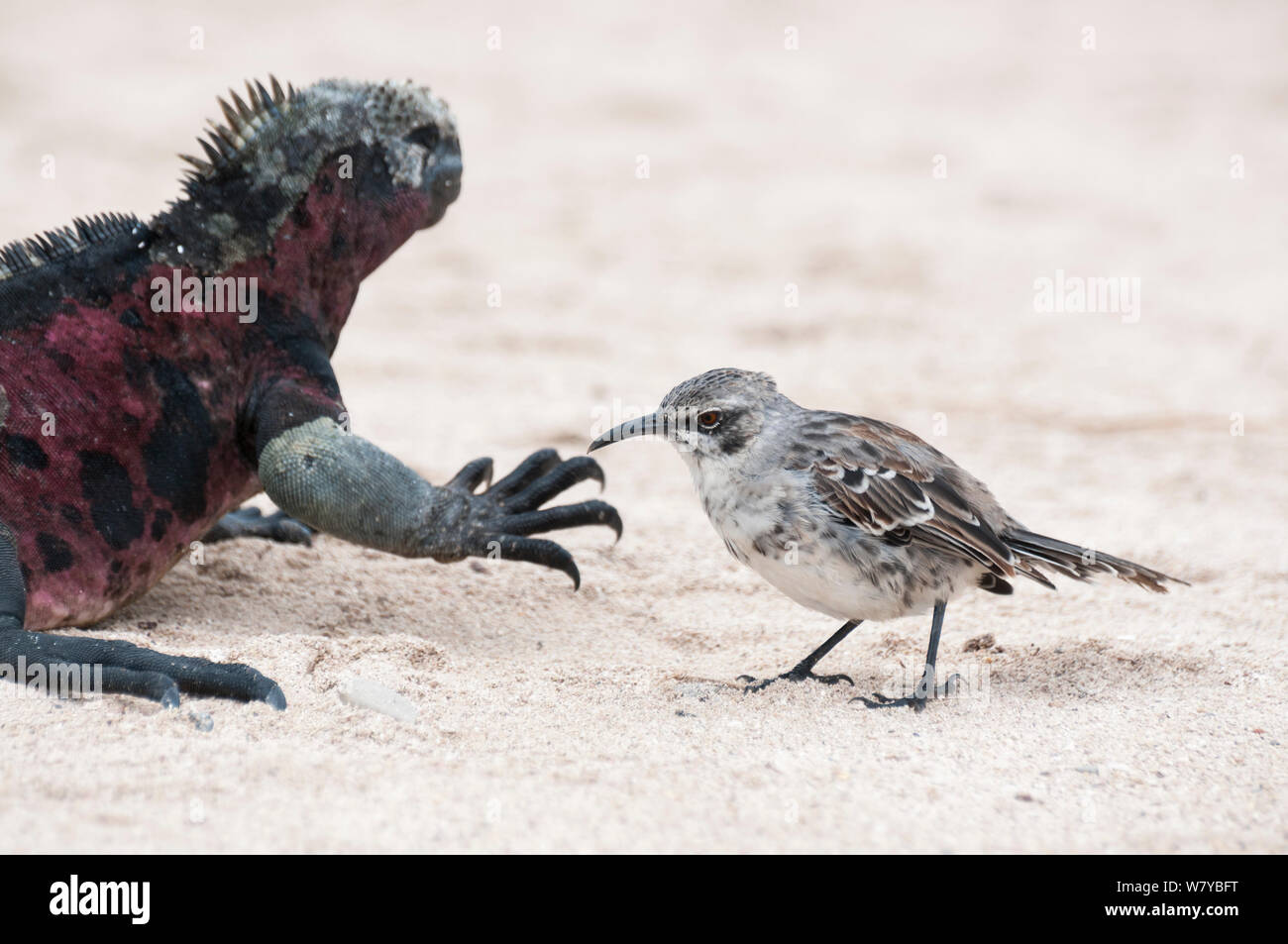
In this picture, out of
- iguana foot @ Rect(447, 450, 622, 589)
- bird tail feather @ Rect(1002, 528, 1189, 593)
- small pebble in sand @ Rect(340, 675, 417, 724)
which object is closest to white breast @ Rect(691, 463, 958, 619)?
bird tail feather @ Rect(1002, 528, 1189, 593)

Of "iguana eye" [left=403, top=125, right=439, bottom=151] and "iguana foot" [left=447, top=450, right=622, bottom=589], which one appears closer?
"iguana foot" [left=447, top=450, right=622, bottom=589]

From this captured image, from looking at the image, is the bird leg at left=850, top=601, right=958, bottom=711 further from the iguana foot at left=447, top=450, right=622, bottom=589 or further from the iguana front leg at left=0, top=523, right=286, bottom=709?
the iguana front leg at left=0, top=523, right=286, bottom=709

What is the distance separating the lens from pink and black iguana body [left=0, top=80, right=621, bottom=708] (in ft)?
13.3

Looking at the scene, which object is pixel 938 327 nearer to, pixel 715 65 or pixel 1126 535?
pixel 1126 535

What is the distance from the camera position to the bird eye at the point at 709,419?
3584 mm

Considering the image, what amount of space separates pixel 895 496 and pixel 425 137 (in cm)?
230

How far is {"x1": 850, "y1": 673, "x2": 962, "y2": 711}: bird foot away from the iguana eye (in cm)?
253

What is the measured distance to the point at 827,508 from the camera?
11.6 ft

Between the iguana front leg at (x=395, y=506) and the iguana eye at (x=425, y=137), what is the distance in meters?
1.11

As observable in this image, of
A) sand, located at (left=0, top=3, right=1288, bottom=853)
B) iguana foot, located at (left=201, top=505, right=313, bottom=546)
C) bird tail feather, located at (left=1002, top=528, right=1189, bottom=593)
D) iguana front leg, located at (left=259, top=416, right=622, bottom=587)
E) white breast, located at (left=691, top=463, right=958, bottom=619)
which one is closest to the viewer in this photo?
sand, located at (left=0, top=3, right=1288, bottom=853)

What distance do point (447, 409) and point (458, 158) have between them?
101 inches

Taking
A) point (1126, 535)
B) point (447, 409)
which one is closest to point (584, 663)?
point (1126, 535)

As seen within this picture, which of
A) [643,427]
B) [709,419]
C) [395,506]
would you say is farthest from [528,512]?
[709,419]
